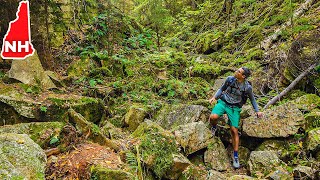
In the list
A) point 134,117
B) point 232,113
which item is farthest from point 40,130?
point 232,113

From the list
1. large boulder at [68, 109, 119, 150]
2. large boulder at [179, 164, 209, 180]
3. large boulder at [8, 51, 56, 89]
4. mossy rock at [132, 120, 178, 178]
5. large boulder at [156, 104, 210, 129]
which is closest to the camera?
mossy rock at [132, 120, 178, 178]

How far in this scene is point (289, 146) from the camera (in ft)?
17.2

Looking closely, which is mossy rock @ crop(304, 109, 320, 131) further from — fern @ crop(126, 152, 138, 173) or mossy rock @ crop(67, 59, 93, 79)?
mossy rock @ crop(67, 59, 93, 79)

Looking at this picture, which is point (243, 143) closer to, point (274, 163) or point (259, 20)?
point (274, 163)

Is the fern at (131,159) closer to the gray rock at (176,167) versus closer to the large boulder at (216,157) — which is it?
the gray rock at (176,167)

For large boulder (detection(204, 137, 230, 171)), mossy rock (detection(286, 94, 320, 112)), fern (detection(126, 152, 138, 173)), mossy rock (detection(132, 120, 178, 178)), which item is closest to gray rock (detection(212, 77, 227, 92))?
mossy rock (detection(286, 94, 320, 112))

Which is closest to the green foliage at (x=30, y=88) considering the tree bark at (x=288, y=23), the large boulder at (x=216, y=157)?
the large boulder at (x=216, y=157)

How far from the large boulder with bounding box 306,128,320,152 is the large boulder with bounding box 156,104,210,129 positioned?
7.40ft

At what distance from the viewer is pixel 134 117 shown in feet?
21.1

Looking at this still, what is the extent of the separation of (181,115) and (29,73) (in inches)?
163

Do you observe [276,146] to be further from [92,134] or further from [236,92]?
[92,134]

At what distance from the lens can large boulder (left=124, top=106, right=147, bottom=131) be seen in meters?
6.34

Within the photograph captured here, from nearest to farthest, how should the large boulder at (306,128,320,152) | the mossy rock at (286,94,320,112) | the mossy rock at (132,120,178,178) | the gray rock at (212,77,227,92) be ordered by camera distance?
the mossy rock at (132,120,178,178), the large boulder at (306,128,320,152), the mossy rock at (286,94,320,112), the gray rock at (212,77,227,92)

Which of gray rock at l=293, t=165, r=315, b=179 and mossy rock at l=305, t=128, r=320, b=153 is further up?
mossy rock at l=305, t=128, r=320, b=153
